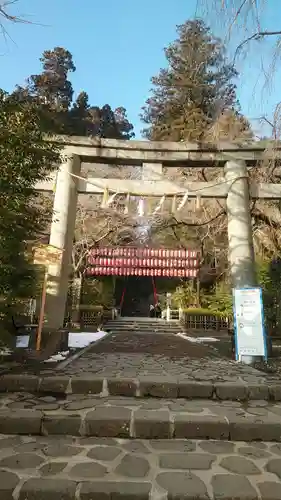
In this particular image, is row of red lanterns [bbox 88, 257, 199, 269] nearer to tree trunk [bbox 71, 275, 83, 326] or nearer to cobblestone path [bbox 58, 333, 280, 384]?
tree trunk [bbox 71, 275, 83, 326]

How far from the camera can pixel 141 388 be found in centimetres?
414

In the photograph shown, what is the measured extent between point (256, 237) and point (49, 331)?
12456 mm

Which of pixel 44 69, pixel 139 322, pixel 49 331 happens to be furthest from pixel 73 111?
pixel 49 331

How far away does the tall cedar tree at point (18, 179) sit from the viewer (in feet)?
15.3

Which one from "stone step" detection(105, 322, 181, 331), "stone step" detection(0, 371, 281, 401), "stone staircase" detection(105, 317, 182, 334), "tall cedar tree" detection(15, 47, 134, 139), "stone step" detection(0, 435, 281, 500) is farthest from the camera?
"tall cedar tree" detection(15, 47, 134, 139)

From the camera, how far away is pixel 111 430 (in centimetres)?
315

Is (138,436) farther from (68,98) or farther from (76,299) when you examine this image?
(68,98)

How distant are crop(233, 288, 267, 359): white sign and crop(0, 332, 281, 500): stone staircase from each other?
1408 millimetres

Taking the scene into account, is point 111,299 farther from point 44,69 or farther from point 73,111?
point 44,69

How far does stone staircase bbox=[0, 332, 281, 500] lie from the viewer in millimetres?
2273

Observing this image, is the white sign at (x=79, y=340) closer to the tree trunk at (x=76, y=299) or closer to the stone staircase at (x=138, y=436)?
the stone staircase at (x=138, y=436)

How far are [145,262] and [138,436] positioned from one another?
1536 cm

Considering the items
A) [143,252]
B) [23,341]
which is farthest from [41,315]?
[143,252]

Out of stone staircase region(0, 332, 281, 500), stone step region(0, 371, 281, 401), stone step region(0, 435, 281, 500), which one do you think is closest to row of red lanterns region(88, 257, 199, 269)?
stone staircase region(0, 332, 281, 500)
